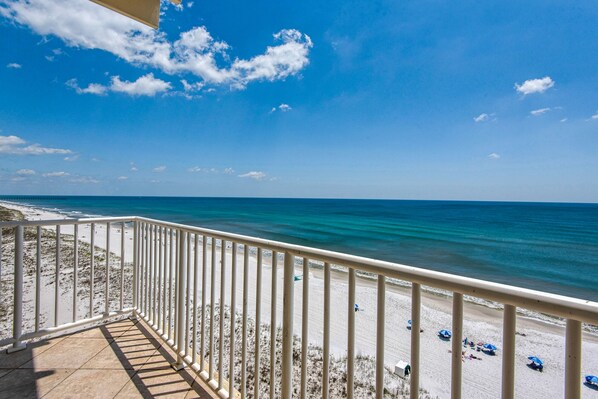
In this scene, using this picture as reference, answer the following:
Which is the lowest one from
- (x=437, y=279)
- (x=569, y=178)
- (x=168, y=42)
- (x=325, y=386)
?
(x=325, y=386)

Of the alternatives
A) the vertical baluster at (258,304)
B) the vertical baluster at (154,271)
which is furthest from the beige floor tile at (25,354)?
the vertical baluster at (258,304)

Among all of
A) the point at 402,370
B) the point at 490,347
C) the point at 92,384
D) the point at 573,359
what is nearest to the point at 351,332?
the point at 573,359

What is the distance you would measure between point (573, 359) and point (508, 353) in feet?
0.40

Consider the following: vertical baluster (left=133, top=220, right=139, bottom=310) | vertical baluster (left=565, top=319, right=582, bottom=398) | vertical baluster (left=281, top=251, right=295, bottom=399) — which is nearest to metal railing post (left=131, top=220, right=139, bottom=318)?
vertical baluster (left=133, top=220, right=139, bottom=310)

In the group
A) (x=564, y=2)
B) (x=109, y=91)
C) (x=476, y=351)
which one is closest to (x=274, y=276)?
A: (x=476, y=351)

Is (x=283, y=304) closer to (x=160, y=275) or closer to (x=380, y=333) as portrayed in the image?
(x=380, y=333)

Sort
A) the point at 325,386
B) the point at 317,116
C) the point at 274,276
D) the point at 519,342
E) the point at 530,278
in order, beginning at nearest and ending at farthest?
the point at 325,386, the point at 274,276, the point at 519,342, the point at 530,278, the point at 317,116

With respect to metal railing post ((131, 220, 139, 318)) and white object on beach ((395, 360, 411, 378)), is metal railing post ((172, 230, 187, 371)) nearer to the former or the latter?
metal railing post ((131, 220, 139, 318))

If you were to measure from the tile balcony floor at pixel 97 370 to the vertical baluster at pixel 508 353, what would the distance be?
1675 millimetres

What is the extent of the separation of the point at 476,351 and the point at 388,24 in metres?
8.09

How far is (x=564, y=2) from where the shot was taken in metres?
6.82

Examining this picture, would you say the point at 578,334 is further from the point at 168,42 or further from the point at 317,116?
the point at 317,116

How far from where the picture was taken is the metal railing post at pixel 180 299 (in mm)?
1980

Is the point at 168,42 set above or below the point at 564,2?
below
